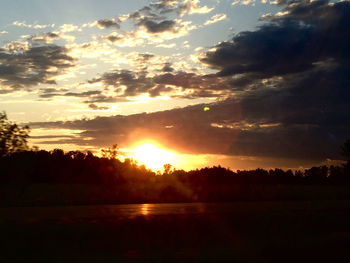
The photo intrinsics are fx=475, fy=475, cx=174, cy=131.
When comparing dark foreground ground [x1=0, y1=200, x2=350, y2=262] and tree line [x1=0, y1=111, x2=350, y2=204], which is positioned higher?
tree line [x1=0, y1=111, x2=350, y2=204]

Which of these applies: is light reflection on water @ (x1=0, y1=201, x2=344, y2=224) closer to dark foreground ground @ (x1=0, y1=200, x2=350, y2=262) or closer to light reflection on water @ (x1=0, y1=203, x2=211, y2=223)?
light reflection on water @ (x1=0, y1=203, x2=211, y2=223)

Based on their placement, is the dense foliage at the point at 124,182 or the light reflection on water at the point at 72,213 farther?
the dense foliage at the point at 124,182

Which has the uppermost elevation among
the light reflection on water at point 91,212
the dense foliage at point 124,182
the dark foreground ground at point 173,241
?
the dense foliage at point 124,182

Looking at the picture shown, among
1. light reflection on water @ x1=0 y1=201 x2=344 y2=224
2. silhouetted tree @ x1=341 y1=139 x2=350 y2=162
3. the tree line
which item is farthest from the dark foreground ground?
silhouetted tree @ x1=341 y1=139 x2=350 y2=162

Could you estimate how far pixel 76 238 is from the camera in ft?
62.9

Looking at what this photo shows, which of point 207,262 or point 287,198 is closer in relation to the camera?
point 207,262

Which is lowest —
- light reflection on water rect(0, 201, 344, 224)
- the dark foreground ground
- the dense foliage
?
the dark foreground ground

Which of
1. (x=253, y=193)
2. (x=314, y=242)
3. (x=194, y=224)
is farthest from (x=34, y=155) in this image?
(x=253, y=193)

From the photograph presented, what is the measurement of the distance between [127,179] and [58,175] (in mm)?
13516

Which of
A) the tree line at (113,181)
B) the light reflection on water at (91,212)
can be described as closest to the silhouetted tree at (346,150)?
the tree line at (113,181)

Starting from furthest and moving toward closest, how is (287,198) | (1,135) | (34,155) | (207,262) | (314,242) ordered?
(287,198) < (34,155) < (1,135) < (314,242) < (207,262)

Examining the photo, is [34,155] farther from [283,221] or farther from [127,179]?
[127,179]

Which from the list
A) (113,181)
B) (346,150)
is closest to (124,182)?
(113,181)

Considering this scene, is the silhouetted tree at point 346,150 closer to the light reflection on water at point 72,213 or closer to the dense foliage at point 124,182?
the dense foliage at point 124,182
